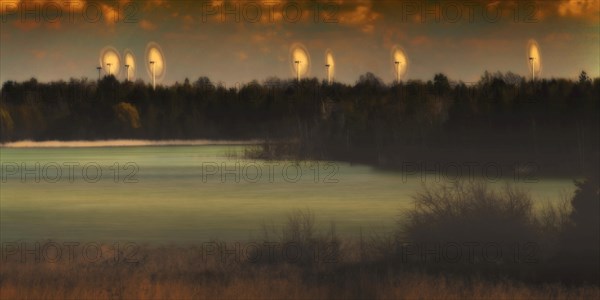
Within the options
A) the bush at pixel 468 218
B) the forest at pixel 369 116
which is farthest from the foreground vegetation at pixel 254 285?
the forest at pixel 369 116

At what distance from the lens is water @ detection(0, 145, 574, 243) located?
108 feet

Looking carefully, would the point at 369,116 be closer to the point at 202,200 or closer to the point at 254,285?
the point at 202,200

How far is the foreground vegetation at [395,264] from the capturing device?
15906 millimetres

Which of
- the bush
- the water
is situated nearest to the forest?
the water

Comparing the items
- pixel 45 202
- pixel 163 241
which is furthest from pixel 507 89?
pixel 163 241

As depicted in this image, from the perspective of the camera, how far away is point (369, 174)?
208 feet

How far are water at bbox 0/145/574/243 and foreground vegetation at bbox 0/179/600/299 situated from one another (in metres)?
1.46

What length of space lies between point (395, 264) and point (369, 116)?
5947 cm

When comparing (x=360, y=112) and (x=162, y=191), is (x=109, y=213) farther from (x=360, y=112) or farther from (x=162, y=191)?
(x=360, y=112)

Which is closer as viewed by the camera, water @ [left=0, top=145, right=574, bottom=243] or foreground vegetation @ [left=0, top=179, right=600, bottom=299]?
foreground vegetation @ [left=0, top=179, right=600, bottom=299]

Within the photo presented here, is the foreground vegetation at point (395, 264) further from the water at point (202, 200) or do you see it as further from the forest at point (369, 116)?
the forest at point (369, 116)

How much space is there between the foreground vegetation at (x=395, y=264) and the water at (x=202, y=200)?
4.78 feet

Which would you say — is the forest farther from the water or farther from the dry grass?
the dry grass

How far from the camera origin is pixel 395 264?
19094 mm
